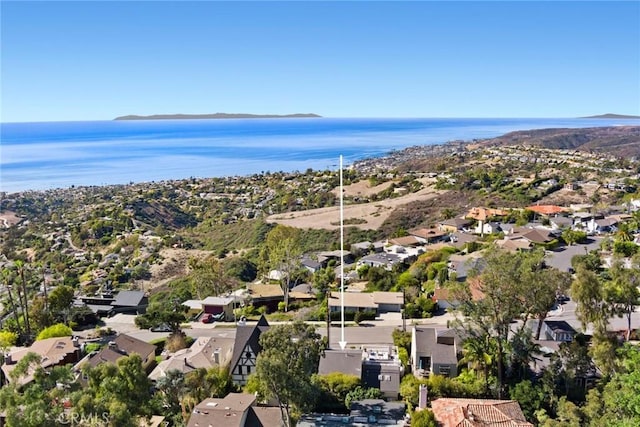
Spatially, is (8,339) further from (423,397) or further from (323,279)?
(423,397)

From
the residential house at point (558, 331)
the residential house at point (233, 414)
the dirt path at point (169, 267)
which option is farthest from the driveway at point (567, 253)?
the dirt path at point (169, 267)

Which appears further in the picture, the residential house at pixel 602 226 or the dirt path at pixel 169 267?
the dirt path at pixel 169 267

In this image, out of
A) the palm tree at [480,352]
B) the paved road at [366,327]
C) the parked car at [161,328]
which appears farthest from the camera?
the parked car at [161,328]

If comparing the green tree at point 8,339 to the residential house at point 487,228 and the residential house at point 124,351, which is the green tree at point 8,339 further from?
the residential house at point 487,228

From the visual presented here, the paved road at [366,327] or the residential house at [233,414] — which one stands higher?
the residential house at [233,414]

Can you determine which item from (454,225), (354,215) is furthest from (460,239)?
(354,215)
